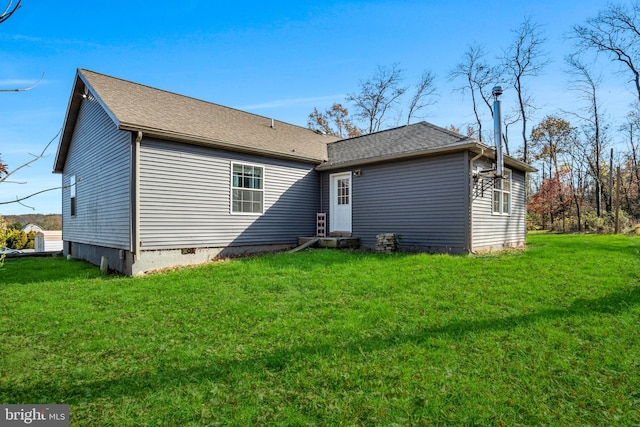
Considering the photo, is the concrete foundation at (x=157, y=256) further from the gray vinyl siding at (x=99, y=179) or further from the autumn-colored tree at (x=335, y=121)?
the autumn-colored tree at (x=335, y=121)

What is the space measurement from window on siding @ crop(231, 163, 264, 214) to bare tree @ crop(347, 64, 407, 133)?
57.9 feet

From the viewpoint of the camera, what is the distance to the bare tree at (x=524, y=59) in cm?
2269

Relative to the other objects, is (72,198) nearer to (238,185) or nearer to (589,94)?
(238,185)

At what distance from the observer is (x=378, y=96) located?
88.7 feet

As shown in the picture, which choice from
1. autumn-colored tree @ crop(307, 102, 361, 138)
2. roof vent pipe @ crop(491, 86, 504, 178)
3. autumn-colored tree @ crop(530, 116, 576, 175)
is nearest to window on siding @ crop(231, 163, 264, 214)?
roof vent pipe @ crop(491, 86, 504, 178)

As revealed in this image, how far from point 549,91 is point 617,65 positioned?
12.3ft

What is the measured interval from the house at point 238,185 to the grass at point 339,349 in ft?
8.29

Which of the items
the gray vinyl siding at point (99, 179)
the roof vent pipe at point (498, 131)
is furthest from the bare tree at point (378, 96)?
the gray vinyl siding at point (99, 179)

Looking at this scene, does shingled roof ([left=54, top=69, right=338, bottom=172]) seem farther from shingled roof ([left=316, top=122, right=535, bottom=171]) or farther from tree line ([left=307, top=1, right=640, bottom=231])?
tree line ([left=307, top=1, right=640, bottom=231])

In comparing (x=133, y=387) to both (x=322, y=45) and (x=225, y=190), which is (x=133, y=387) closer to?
(x=225, y=190)

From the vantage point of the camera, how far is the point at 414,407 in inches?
110

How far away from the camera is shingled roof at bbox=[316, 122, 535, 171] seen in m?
9.17

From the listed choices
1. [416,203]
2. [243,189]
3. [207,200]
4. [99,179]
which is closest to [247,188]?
[243,189]

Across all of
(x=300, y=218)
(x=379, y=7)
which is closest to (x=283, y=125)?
(x=300, y=218)
